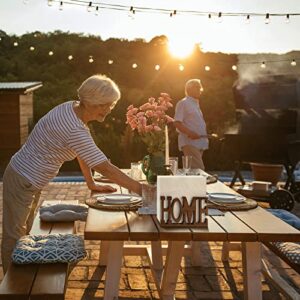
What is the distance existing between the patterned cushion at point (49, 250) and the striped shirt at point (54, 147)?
45 cm

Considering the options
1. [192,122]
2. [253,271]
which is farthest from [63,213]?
[192,122]

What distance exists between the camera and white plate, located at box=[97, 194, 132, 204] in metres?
3.27

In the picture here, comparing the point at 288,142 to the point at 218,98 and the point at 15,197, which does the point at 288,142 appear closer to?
the point at 15,197

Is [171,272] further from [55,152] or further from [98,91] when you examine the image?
[98,91]

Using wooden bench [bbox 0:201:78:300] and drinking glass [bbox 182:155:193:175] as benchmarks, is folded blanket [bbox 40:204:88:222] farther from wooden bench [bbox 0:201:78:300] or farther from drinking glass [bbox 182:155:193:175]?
wooden bench [bbox 0:201:78:300]

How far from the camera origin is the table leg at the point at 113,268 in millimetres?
3178

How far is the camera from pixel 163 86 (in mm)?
25109

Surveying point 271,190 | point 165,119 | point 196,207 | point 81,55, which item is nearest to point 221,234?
point 196,207

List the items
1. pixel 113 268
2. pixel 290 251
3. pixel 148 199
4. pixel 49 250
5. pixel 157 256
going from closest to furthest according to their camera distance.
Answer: pixel 49 250, pixel 148 199, pixel 113 268, pixel 290 251, pixel 157 256

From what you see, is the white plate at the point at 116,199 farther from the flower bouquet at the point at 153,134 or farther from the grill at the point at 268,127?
the grill at the point at 268,127

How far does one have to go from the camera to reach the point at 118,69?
26844 mm

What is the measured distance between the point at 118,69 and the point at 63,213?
76.7 feet

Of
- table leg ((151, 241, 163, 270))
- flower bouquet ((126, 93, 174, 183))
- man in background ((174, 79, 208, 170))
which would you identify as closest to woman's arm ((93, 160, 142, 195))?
flower bouquet ((126, 93, 174, 183))

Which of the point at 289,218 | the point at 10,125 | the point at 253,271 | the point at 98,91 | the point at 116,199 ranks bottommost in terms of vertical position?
the point at 253,271
